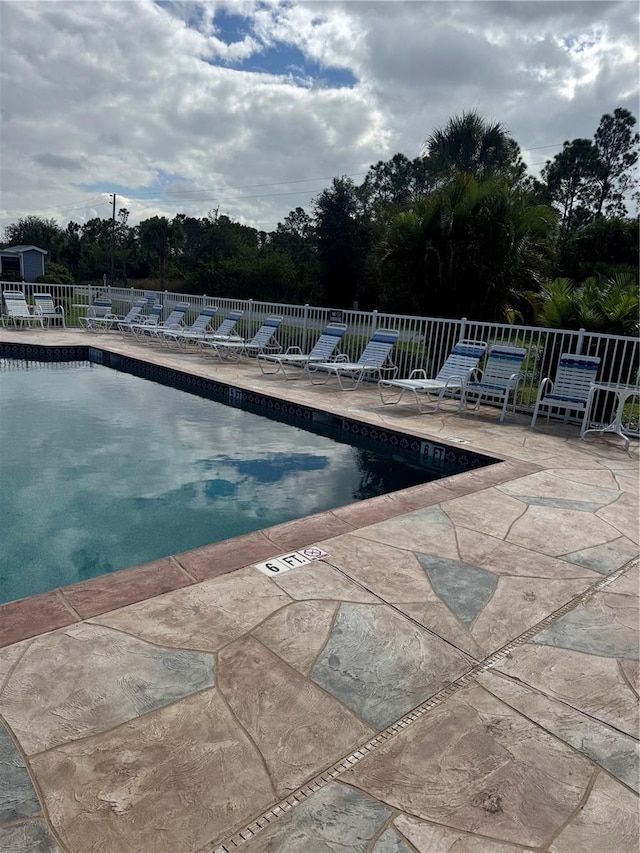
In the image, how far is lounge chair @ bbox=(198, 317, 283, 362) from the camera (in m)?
10.9

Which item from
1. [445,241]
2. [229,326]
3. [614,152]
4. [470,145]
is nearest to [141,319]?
[229,326]

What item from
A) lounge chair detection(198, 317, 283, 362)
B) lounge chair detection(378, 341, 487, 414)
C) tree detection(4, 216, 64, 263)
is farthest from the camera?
tree detection(4, 216, 64, 263)

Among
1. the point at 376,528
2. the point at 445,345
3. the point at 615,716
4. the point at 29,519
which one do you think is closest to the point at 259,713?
the point at 615,716

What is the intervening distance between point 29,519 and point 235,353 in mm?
8276

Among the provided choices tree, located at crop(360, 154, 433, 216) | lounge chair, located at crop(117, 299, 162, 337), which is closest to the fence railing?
lounge chair, located at crop(117, 299, 162, 337)

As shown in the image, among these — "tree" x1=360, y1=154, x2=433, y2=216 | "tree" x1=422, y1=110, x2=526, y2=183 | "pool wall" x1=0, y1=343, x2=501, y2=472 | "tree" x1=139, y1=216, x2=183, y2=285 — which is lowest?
"pool wall" x1=0, y1=343, x2=501, y2=472

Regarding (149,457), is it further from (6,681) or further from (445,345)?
(445,345)

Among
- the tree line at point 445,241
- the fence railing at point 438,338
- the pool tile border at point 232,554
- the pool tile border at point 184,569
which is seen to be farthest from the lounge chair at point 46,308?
the pool tile border at point 184,569

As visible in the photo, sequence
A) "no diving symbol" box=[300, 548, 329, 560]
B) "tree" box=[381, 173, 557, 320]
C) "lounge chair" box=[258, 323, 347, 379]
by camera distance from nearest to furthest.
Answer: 1. "no diving symbol" box=[300, 548, 329, 560]
2. "lounge chair" box=[258, 323, 347, 379]
3. "tree" box=[381, 173, 557, 320]

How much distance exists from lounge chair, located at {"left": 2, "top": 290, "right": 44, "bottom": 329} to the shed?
26.3m

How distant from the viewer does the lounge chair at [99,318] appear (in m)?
15.5

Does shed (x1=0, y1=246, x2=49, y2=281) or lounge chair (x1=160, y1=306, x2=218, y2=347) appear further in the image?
shed (x1=0, y1=246, x2=49, y2=281)

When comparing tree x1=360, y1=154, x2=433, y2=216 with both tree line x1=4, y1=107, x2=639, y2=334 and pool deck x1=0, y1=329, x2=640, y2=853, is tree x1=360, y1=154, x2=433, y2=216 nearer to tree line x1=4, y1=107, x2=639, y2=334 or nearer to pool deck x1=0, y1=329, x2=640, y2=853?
tree line x1=4, y1=107, x2=639, y2=334

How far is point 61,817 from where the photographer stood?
58.0 inches
